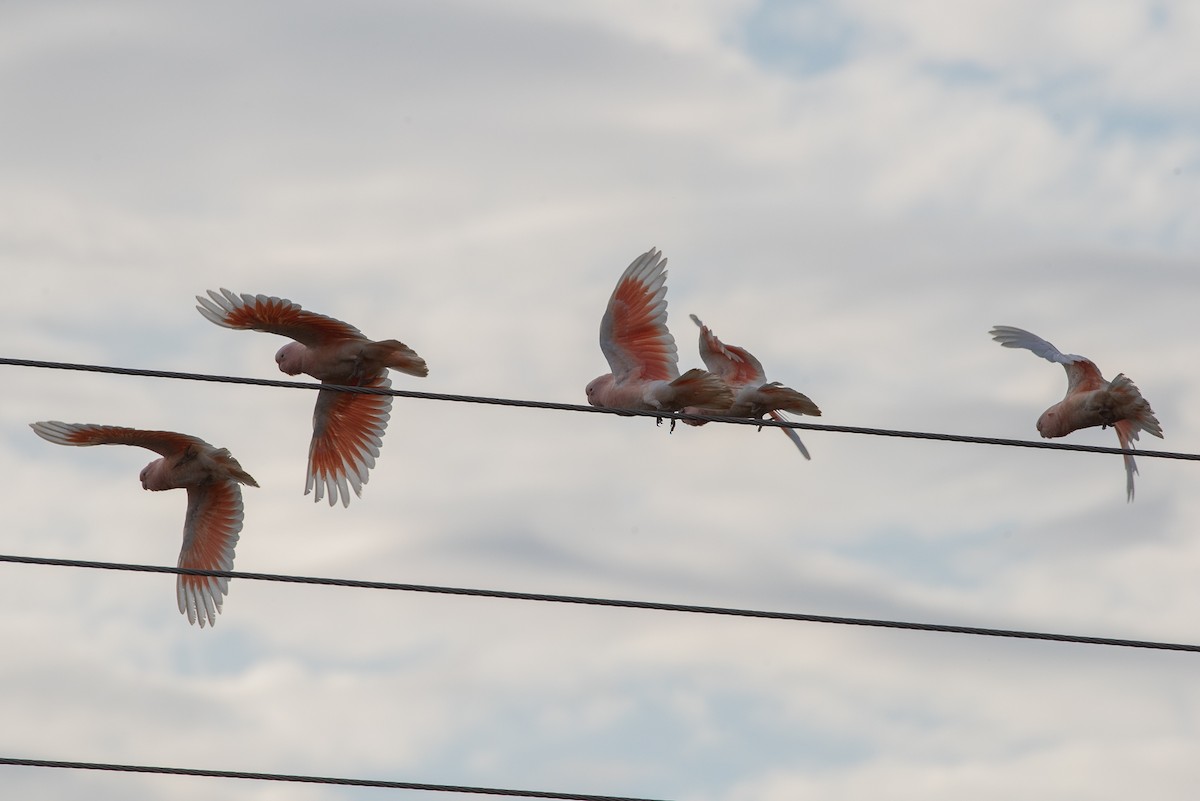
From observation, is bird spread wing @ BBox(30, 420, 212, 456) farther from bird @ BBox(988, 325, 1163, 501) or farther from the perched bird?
bird @ BBox(988, 325, 1163, 501)

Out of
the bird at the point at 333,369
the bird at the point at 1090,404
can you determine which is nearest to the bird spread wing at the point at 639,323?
the bird at the point at 333,369

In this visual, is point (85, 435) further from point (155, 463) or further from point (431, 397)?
point (431, 397)

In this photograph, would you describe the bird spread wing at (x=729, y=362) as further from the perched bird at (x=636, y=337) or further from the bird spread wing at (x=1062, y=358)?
the bird spread wing at (x=1062, y=358)

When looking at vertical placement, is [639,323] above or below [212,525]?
above

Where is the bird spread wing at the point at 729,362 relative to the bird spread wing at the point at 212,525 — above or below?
above

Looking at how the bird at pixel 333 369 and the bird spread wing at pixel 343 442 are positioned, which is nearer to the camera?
the bird at pixel 333 369

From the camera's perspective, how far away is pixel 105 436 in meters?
11.4

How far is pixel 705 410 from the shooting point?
10656 mm

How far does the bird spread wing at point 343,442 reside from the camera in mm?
12406

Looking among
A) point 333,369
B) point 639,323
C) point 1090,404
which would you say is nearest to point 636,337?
point 639,323

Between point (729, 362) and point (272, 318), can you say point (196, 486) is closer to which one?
point (272, 318)

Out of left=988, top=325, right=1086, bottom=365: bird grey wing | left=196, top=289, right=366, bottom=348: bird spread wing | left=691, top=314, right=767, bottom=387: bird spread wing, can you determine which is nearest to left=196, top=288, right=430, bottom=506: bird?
left=196, top=289, right=366, bottom=348: bird spread wing

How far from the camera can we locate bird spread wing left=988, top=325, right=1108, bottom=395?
38.8 ft

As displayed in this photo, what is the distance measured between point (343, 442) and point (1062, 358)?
471cm
